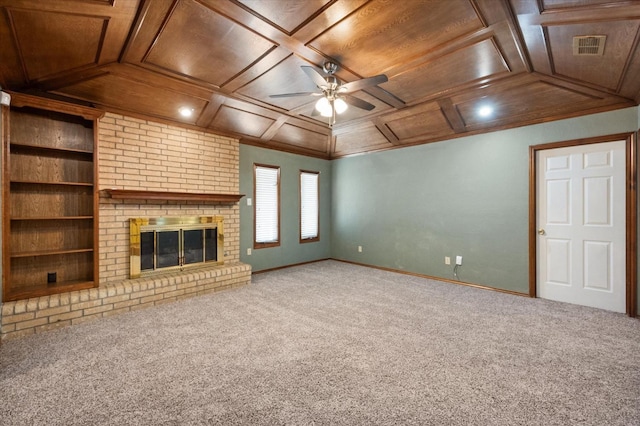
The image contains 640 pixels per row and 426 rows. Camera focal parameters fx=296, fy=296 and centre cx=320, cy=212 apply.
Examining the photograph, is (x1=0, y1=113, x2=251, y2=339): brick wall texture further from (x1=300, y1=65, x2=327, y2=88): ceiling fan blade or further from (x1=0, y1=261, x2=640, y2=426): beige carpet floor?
(x1=300, y1=65, x2=327, y2=88): ceiling fan blade

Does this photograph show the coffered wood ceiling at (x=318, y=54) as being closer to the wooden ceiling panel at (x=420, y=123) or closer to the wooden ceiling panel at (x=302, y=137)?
the wooden ceiling panel at (x=420, y=123)

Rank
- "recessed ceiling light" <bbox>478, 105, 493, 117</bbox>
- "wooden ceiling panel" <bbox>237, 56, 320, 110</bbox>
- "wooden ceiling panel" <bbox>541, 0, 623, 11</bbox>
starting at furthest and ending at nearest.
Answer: "recessed ceiling light" <bbox>478, 105, 493, 117</bbox>, "wooden ceiling panel" <bbox>237, 56, 320, 110</bbox>, "wooden ceiling panel" <bbox>541, 0, 623, 11</bbox>

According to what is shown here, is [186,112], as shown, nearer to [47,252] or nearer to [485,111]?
[47,252]

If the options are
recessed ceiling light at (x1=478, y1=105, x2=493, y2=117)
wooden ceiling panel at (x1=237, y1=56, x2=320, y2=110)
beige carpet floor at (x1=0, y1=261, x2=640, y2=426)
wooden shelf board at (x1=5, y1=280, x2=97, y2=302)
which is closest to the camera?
beige carpet floor at (x1=0, y1=261, x2=640, y2=426)

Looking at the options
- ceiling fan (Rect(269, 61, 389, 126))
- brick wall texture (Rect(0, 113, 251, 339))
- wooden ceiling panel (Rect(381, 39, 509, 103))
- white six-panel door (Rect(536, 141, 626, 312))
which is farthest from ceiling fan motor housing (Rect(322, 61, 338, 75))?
white six-panel door (Rect(536, 141, 626, 312))

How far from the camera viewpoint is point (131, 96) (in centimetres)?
363

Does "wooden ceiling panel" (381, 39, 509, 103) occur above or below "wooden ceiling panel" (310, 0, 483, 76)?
below

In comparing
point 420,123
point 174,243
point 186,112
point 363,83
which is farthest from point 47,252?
point 420,123

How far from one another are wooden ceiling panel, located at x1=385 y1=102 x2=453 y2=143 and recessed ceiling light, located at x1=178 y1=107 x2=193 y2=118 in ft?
10.1

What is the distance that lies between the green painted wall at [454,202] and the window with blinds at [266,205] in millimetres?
1598

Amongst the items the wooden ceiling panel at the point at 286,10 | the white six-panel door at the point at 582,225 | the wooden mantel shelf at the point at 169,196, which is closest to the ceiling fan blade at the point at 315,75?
the wooden ceiling panel at the point at 286,10

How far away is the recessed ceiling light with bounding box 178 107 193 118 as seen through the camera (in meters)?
4.09

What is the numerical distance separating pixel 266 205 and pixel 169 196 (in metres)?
1.94

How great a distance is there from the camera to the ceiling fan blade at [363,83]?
8.88 feet
